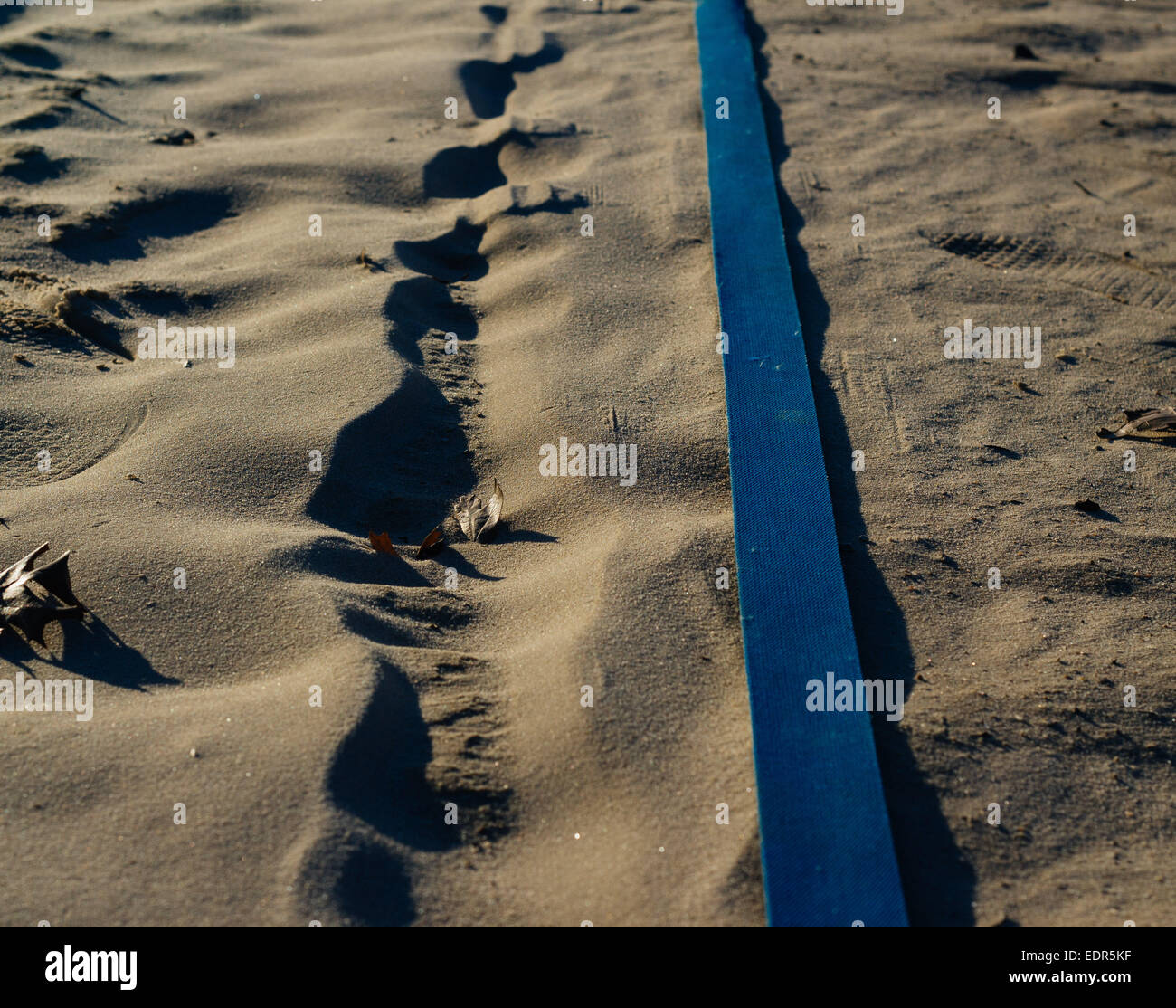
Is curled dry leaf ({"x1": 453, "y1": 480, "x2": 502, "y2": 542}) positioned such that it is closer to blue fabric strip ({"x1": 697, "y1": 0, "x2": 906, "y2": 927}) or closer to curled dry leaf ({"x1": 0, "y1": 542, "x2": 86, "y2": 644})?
blue fabric strip ({"x1": 697, "y1": 0, "x2": 906, "y2": 927})

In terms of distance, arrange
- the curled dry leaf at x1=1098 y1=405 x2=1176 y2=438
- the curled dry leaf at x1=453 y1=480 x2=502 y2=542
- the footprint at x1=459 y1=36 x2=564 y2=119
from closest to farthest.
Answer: the curled dry leaf at x1=453 y1=480 x2=502 y2=542 → the curled dry leaf at x1=1098 y1=405 x2=1176 y2=438 → the footprint at x1=459 y1=36 x2=564 y2=119

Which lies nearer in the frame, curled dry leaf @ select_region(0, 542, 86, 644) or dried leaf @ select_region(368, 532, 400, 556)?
curled dry leaf @ select_region(0, 542, 86, 644)

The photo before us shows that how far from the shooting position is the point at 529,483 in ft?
7.98

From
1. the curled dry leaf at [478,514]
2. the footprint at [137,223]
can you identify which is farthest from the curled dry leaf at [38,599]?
the footprint at [137,223]

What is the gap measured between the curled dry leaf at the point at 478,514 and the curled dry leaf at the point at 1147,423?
1.58 m

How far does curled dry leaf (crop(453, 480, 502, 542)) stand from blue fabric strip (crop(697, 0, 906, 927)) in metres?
0.57

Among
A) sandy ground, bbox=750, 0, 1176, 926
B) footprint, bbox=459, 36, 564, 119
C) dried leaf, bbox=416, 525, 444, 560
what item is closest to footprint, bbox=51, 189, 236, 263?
footprint, bbox=459, 36, 564, 119

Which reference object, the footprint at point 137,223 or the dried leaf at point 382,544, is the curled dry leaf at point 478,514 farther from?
the footprint at point 137,223

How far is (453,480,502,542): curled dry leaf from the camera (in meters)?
2.31

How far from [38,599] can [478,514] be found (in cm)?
93

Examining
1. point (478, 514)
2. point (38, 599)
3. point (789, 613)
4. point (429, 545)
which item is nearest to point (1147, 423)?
point (789, 613)
